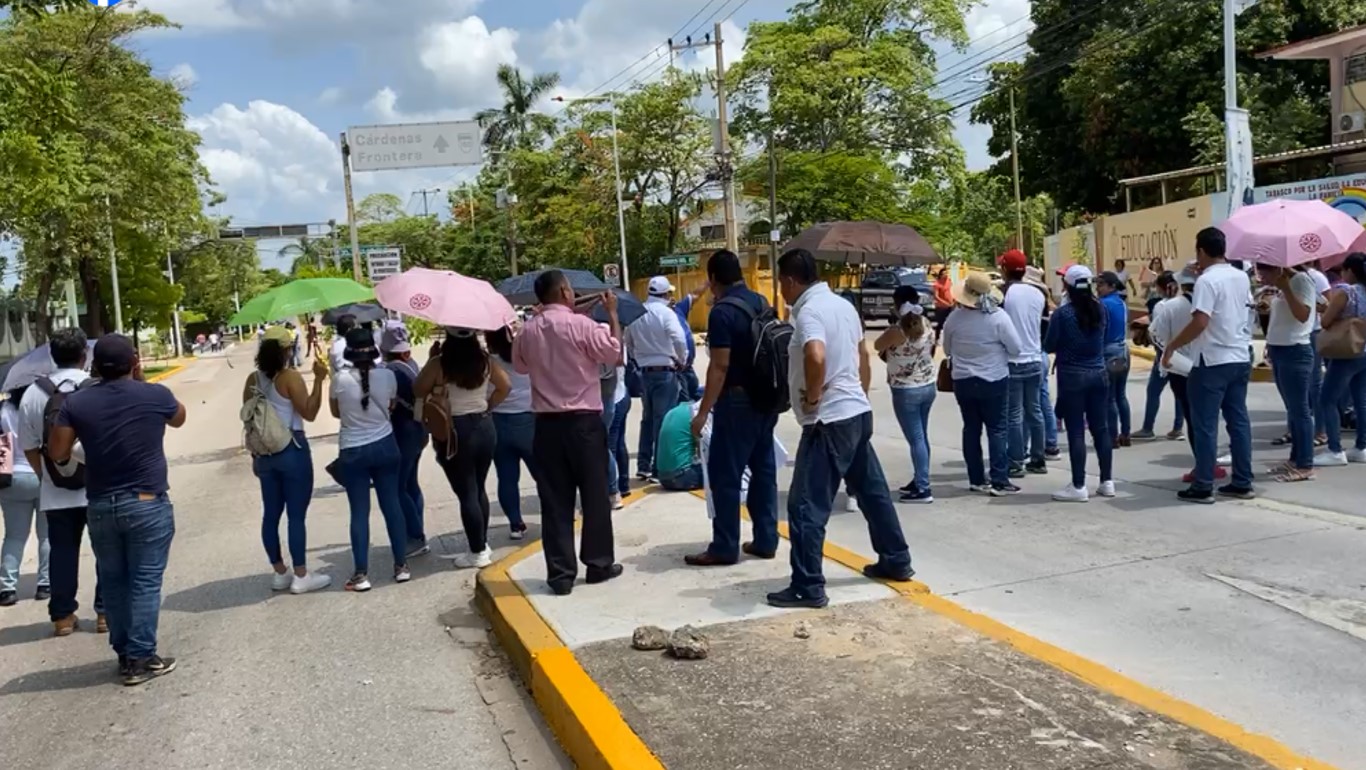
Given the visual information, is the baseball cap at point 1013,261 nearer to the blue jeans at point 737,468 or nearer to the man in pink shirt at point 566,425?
the blue jeans at point 737,468

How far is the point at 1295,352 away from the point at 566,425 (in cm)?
585

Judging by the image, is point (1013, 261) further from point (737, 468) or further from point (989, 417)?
point (737, 468)

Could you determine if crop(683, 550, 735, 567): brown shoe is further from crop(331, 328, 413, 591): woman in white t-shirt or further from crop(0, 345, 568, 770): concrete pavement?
crop(331, 328, 413, 591): woman in white t-shirt

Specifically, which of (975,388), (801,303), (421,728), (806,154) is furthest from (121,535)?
(806,154)

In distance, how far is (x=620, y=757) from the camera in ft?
13.2

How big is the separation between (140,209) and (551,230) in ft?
80.3

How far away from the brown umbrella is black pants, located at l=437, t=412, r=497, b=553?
6709 mm

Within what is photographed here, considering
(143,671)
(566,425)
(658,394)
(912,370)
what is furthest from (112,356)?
(912,370)

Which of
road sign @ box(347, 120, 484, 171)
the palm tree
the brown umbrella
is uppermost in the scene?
the palm tree

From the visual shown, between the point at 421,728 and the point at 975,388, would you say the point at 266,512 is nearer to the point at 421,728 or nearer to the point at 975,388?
the point at 421,728

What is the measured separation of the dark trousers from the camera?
643cm

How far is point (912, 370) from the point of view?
8625mm

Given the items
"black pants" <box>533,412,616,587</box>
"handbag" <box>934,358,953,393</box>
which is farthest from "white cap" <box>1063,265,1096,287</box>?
"black pants" <box>533,412,616,587</box>

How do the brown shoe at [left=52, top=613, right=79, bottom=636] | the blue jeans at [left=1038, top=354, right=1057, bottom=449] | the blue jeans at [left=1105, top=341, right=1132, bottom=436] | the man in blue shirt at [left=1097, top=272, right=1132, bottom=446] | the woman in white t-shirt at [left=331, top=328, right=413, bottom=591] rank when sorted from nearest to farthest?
the brown shoe at [left=52, top=613, right=79, bottom=636] → the woman in white t-shirt at [left=331, top=328, right=413, bottom=591] → the man in blue shirt at [left=1097, top=272, right=1132, bottom=446] → the blue jeans at [left=1105, top=341, right=1132, bottom=436] → the blue jeans at [left=1038, top=354, right=1057, bottom=449]
